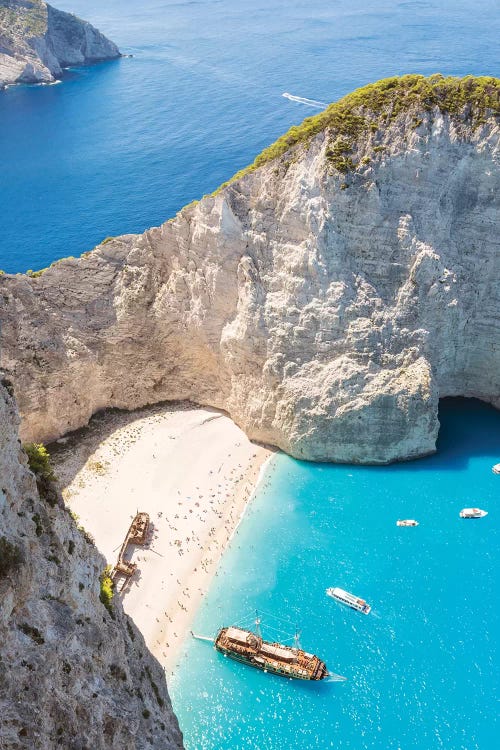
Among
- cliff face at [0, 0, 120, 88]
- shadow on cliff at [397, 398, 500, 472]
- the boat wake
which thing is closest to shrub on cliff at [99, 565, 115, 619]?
the boat wake

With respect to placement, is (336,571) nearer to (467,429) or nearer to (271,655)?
(271,655)

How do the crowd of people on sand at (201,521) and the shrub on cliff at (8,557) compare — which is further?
the crowd of people on sand at (201,521)

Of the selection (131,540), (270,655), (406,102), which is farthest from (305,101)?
(270,655)

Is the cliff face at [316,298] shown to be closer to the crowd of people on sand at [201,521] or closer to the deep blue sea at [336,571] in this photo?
the deep blue sea at [336,571]

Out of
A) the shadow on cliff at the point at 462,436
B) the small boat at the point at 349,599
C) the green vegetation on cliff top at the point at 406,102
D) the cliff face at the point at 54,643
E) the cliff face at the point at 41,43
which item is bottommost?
the small boat at the point at 349,599

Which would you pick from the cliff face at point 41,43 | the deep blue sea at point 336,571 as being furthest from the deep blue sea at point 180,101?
the cliff face at point 41,43

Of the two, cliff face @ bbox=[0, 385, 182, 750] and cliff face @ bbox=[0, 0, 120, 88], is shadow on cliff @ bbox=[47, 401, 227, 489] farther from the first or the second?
cliff face @ bbox=[0, 0, 120, 88]

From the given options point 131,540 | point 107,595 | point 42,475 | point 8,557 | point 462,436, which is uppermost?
point 8,557
